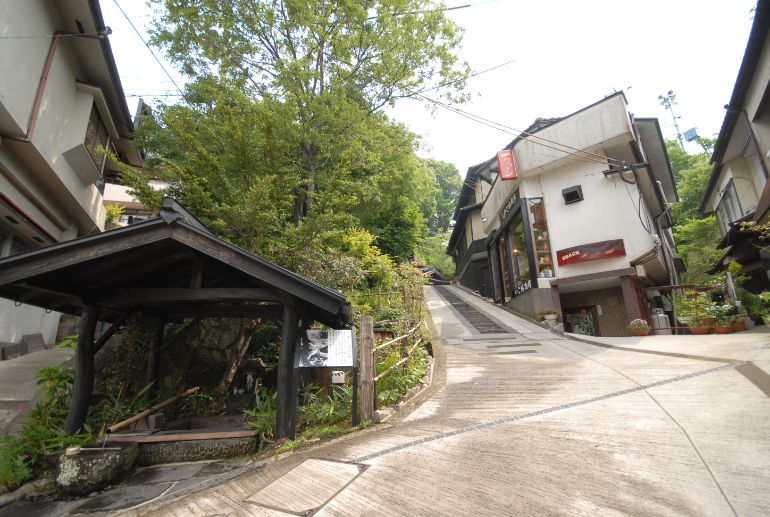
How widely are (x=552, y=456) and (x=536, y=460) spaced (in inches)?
7.7

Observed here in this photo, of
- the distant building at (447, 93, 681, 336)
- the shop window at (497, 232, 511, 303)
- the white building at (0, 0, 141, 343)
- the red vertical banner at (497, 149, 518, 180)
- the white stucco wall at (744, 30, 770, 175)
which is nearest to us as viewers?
the white building at (0, 0, 141, 343)

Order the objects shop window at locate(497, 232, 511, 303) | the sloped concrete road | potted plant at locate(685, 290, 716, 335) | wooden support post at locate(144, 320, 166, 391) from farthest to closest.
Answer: shop window at locate(497, 232, 511, 303), potted plant at locate(685, 290, 716, 335), wooden support post at locate(144, 320, 166, 391), the sloped concrete road

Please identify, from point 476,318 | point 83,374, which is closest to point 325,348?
point 83,374

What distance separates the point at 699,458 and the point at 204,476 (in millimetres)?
5249

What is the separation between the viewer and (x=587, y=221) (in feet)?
47.0

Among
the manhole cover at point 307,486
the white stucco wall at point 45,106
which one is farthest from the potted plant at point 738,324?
the white stucco wall at point 45,106

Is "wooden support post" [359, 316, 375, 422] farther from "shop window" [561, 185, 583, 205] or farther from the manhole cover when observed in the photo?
"shop window" [561, 185, 583, 205]

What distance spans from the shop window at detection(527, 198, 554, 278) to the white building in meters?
16.6

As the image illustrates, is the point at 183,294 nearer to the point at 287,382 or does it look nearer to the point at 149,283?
the point at 149,283

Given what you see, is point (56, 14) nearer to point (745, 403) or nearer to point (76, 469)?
point (76, 469)

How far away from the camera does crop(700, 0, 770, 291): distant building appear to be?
9.43m

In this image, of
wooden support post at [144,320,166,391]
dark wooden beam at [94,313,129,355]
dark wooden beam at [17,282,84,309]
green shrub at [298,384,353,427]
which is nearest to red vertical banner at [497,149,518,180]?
green shrub at [298,384,353,427]

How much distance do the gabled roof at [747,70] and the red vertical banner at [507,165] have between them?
288 inches

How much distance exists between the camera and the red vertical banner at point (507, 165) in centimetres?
1591
